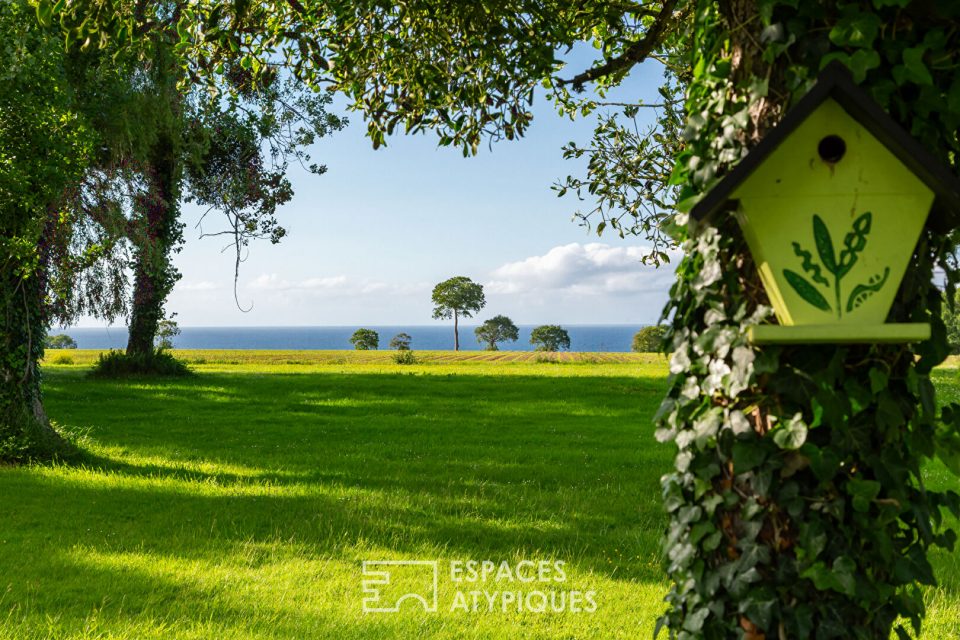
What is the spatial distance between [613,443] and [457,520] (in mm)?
5571

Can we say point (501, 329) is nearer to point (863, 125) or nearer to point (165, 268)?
→ point (165, 268)

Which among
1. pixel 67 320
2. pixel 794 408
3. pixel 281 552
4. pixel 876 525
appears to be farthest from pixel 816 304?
pixel 67 320

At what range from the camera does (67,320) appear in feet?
60.0

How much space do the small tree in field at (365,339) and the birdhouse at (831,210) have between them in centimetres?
6383

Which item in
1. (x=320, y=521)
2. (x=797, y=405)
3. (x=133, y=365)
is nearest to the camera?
(x=797, y=405)

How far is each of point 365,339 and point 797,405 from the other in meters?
64.7

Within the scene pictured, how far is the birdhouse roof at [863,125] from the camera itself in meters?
2.43

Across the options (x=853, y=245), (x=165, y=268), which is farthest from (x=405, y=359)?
(x=853, y=245)

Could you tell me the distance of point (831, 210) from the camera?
100.0 inches

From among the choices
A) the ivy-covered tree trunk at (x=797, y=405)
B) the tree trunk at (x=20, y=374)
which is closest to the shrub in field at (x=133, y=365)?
the tree trunk at (x=20, y=374)

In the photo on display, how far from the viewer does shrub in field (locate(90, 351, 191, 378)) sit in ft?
71.3

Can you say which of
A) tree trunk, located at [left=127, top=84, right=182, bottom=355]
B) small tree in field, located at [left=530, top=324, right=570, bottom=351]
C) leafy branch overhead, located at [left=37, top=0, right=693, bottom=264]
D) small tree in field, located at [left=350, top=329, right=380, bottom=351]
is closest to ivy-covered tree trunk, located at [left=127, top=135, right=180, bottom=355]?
tree trunk, located at [left=127, top=84, right=182, bottom=355]

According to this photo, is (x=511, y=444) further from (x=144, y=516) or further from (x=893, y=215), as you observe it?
(x=893, y=215)

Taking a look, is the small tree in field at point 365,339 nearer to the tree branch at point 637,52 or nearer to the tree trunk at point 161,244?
the tree trunk at point 161,244
